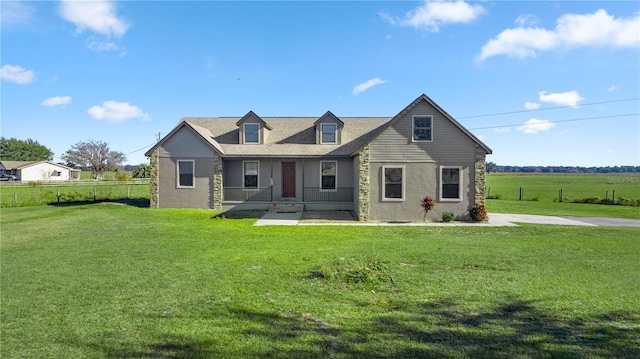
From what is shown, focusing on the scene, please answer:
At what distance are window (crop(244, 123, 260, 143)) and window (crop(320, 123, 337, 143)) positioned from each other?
162 inches

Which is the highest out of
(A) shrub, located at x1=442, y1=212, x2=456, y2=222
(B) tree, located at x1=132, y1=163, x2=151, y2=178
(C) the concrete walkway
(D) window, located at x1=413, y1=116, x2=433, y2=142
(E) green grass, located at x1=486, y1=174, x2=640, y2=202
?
(D) window, located at x1=413, y1=116, x2=433, y2=142

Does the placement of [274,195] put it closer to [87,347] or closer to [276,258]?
[276,258]

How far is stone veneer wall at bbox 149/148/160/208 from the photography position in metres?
20.3

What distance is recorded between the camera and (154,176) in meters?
20.4

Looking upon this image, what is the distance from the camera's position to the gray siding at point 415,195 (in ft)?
55.8

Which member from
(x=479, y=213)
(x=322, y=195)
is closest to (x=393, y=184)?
(x=479, y=213)

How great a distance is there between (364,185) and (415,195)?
2599mm

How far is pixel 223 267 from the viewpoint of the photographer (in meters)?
8.02

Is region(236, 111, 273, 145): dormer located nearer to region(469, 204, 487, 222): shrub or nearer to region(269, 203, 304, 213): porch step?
region(269, 203, 304, 213): porch step

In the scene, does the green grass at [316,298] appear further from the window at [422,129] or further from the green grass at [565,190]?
the green grass at [565,190]

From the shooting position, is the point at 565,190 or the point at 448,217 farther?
the point at 565,190

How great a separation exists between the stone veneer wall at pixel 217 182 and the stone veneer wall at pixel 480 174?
14.0 meters

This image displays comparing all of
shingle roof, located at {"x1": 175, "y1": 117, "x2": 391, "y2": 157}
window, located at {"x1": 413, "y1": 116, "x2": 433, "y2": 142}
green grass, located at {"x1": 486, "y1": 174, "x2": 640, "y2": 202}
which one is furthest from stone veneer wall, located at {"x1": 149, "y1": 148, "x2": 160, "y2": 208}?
green grass, located at {"x1": 486, "y1": 174, "x2": 640, "y2": 202}

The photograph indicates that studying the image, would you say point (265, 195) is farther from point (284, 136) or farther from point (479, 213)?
point (479, 213)
